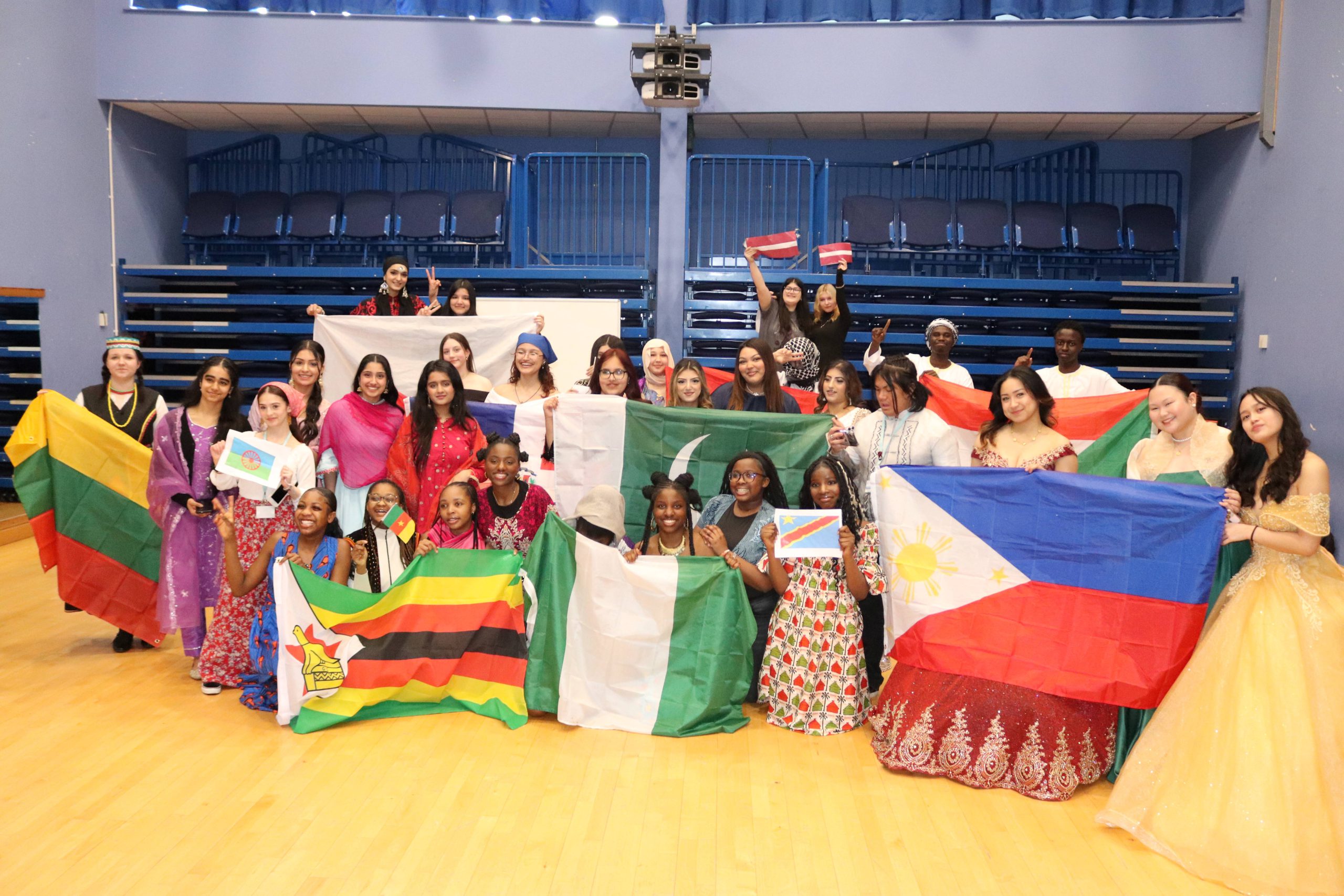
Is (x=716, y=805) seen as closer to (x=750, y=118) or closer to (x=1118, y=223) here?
(x=750, y=118)

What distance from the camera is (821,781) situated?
346cm

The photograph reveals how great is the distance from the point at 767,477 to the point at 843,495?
0.33 meters

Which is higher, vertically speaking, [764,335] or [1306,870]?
[764,335]

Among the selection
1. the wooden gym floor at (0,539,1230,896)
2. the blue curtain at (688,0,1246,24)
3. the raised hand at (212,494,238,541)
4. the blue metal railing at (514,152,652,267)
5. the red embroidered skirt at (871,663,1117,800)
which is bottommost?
the wooden gym floor at (0,539,1230,896)

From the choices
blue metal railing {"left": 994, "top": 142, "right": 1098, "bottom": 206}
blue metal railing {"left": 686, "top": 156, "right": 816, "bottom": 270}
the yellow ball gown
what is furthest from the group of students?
blue metal railing {"left": 994, "top": 142, "right": 1098, "bottom": 206}

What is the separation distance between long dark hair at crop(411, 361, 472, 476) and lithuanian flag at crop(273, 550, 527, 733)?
30.0 inches

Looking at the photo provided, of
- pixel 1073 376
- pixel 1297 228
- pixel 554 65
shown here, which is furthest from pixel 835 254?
pixel 1297 228

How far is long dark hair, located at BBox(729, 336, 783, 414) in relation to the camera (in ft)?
15.0

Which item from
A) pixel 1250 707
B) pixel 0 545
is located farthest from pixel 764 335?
pixel 0 545

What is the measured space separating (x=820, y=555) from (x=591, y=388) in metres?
1.61

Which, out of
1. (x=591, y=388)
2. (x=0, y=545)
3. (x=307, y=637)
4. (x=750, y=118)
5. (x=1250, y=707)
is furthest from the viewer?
(x=750, y=118)

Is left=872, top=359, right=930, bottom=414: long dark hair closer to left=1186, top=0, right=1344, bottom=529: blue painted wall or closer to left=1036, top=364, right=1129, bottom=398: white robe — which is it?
left=1036, top=364, right=1129, bottom=398: white robe

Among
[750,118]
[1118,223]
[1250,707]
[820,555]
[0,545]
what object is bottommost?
[0,545]

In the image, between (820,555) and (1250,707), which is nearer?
(1250,707)
